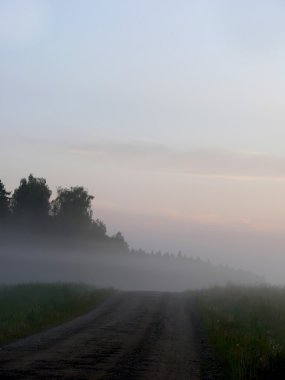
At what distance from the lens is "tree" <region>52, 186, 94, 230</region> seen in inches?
4710

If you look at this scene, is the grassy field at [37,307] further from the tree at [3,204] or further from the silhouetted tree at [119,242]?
the silhouetted tree at [119,242]

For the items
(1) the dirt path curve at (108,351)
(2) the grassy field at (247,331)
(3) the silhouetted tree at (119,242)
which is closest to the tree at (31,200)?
(3) the silhouetted tree at (119,242)

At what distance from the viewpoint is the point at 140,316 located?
3297cm

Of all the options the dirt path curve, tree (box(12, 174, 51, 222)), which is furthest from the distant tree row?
the dirt path curve

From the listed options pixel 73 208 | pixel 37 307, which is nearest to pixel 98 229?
pixel 73 208

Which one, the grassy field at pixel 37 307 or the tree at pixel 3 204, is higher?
the tree at pixel 3 204

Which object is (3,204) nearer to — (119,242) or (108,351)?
(119,242)

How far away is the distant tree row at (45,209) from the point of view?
112500mm

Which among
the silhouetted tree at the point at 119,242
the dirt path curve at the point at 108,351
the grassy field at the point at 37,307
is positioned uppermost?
the silhouetted tree at the point at 119,242

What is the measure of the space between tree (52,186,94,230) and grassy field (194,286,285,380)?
236 feet

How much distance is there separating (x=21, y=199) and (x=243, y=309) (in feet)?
267

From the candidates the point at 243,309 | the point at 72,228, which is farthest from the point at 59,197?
the point at 243,309

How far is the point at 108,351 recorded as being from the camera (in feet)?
63.7

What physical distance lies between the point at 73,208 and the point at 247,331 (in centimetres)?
9603
